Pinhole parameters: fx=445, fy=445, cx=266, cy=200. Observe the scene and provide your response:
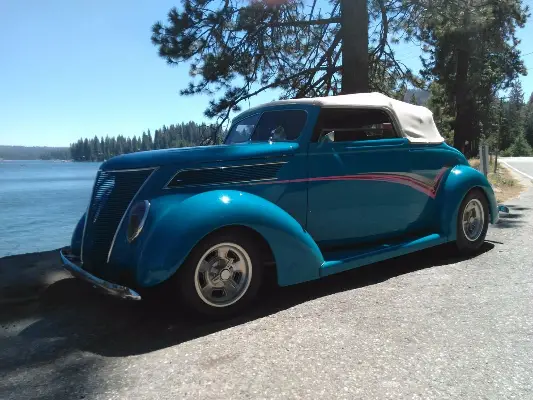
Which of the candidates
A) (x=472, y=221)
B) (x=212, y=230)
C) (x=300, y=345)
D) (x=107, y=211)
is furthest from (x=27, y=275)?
(x=472, y=221)

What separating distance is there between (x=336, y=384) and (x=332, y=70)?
8.12 metres

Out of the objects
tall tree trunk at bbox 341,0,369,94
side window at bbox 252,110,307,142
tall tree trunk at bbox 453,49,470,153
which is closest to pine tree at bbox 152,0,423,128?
tall tree trunk at bbox 341,0,369,94

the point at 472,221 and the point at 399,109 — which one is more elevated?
the point at 399,109

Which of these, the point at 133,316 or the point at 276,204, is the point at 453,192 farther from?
the point at 133,316

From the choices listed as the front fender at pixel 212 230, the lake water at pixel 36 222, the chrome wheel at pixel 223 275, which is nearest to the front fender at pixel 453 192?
the front fender at pixel 212 230

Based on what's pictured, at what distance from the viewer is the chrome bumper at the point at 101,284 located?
3016 millimetres

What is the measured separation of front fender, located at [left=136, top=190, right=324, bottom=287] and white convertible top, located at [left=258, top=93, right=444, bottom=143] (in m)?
1.33

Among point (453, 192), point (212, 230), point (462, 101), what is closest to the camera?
point (212, 230)

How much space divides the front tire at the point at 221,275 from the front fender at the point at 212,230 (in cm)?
11

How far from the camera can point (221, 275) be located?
3.44 meters

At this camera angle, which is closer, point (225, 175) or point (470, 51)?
point (225, 175)

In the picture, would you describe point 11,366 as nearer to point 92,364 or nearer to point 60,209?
point 92,364

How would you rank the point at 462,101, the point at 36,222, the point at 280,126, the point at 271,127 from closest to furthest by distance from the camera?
the point at 280,126 < the point at 271,127 < the point at 36,222 < the point at 462,101

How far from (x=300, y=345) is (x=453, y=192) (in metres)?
2.99
